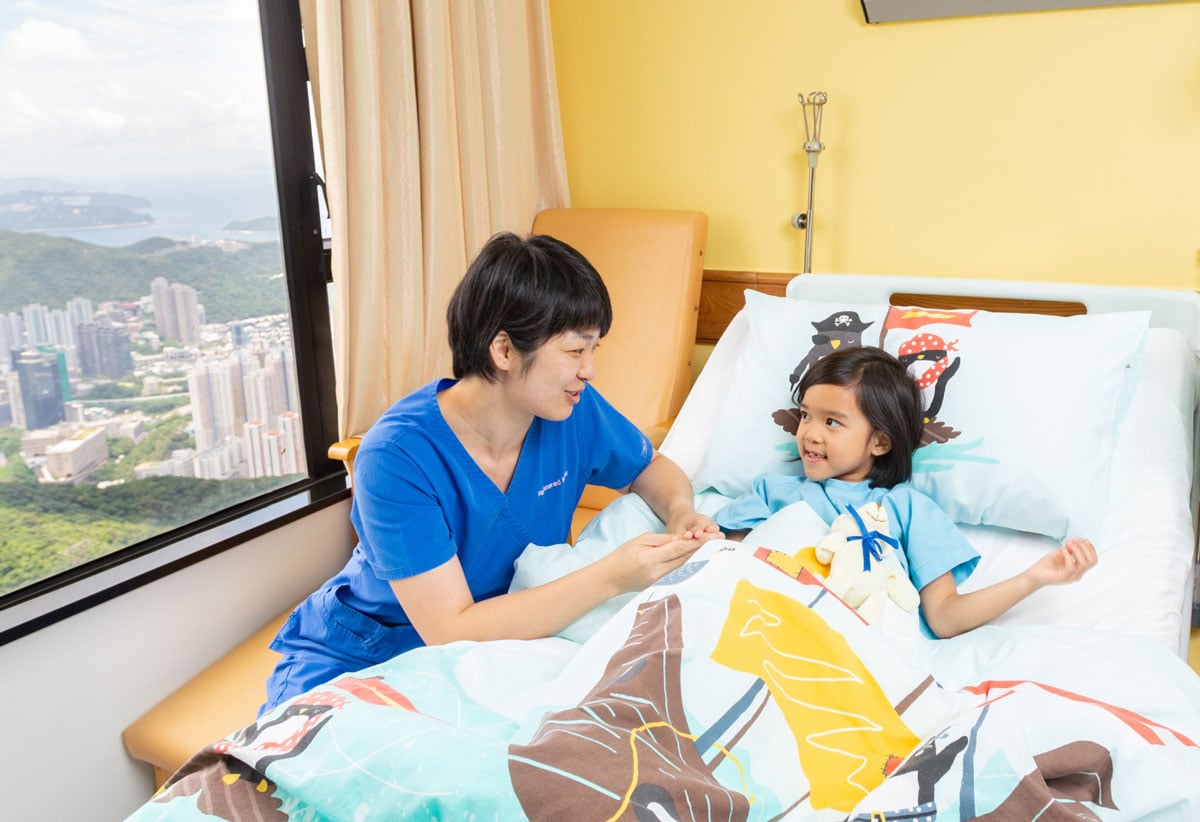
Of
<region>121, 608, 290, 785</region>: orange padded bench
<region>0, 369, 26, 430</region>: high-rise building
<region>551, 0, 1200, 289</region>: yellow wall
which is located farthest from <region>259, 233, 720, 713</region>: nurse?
<region>551, 0, 1200, 289</region>: yellow wall

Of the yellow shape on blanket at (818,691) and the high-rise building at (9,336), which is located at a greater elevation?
the high-rise building at (9,336)

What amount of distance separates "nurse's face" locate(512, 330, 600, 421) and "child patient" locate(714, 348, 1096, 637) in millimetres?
429

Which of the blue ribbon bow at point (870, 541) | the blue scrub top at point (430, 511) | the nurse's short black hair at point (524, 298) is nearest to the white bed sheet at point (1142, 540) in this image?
the blue ribbon bow at point (870, 541)

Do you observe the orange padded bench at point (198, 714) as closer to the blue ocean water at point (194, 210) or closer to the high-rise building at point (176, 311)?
the high-rise building at point (176, 311)

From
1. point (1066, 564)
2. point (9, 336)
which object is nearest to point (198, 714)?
point (9, 336)

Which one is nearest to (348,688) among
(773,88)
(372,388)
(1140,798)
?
(1140,798)

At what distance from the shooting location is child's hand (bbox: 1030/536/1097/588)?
1.34 meters

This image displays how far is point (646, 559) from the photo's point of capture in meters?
1.31

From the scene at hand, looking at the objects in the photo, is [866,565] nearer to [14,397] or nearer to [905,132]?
[905,132]

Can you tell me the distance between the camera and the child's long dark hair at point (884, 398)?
161 centimetres

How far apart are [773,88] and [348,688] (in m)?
1.93

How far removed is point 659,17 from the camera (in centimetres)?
260

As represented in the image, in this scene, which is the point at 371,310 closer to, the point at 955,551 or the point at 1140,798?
the point at 955,551

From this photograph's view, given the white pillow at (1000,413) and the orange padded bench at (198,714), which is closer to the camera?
the white pillow at (1000,413)
